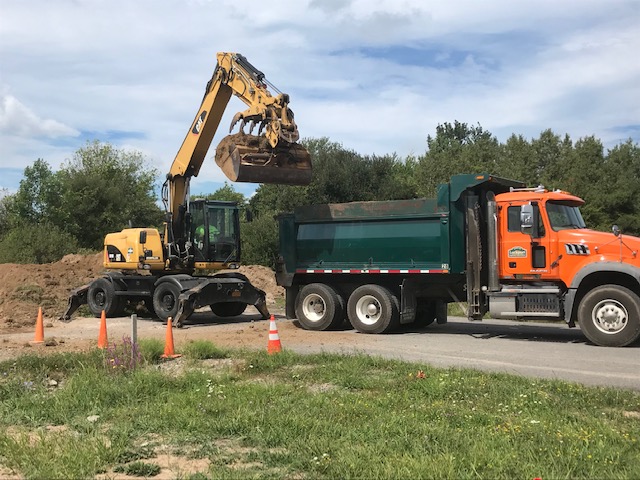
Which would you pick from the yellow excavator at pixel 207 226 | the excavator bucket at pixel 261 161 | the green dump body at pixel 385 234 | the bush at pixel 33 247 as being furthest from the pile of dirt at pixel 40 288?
the green dump body at pixel 385 234

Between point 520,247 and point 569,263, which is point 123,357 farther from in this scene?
point 569,263

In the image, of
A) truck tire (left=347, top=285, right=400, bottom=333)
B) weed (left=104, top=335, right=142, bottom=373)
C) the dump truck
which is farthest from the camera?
truck tire (left=347, top=285, right=400, bottom=333)

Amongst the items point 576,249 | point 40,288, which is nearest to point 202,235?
point 40,288

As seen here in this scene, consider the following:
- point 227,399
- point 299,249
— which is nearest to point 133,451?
point 227,399

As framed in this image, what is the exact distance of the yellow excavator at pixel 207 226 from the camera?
15.9 meters

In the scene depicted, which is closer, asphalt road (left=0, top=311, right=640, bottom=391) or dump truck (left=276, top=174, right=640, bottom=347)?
asphalt road (left=0, top=311, right=640, bottom=391)

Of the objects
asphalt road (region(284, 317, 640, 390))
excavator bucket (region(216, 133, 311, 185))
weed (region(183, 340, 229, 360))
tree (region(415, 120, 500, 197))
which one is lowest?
asphalt road (region(284, 317, 640, 390))

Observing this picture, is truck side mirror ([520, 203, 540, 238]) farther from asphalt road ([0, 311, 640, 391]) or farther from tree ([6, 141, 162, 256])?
tree ([6, 141, 162, 256])

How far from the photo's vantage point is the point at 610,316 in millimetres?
12148

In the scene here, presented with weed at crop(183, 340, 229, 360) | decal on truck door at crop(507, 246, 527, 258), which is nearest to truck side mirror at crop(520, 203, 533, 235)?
decal on truck door at crop(507, 246, 527, 258)

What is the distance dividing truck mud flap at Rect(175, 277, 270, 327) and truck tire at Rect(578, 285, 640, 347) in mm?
8764

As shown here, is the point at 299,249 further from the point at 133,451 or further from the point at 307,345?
the point at 133,451

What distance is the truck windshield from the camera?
13.2m

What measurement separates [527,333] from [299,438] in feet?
33.6
